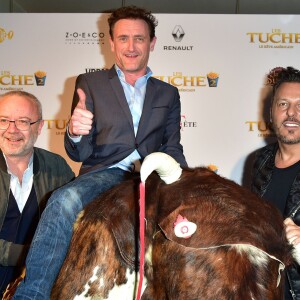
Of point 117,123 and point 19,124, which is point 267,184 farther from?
point 19,124

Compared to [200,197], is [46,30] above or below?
above

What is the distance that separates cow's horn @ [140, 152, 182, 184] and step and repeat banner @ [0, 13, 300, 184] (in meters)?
4.21

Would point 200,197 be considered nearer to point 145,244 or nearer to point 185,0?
point 145,244

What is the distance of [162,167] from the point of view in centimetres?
201

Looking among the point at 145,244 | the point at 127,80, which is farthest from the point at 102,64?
the point at 145,244

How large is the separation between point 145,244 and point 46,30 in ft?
17.1

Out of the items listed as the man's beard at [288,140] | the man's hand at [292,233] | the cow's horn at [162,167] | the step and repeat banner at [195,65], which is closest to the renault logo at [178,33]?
the step and repeat banner at [195,65]

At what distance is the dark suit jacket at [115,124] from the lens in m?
3.23

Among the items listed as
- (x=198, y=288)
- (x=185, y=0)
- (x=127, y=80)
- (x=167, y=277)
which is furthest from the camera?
(x=185, y=0)

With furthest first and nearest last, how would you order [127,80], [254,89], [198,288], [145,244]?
[254,89] < [127,80] < [145,244] < [198,288]

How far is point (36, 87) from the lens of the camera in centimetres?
648

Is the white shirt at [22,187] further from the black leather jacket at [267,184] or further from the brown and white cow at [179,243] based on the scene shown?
the black leather jacket at [267,184]

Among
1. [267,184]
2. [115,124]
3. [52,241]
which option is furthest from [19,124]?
[267,184]

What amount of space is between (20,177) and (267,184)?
2.06 meters
